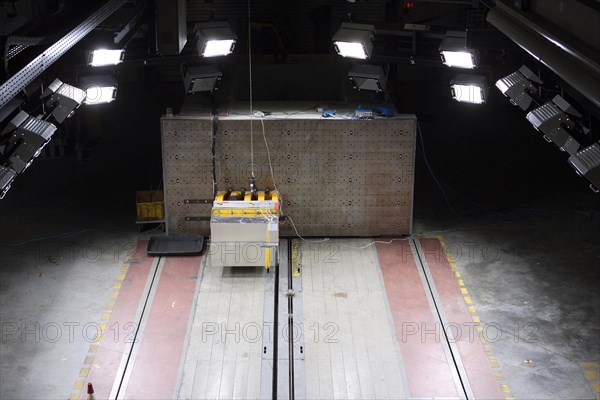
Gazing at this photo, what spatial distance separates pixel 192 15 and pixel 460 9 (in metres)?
6.67

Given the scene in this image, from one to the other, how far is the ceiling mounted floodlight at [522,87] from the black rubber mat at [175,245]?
5049 mm

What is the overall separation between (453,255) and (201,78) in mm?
4521

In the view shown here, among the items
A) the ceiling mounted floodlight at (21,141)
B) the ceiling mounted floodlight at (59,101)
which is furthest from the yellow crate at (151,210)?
the ceiling mounted floodlight at (21,141)

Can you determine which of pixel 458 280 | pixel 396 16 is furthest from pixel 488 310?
pixel 396 16

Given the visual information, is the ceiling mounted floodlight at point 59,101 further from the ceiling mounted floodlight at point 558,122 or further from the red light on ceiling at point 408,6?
the red light on ceiling at point 408,6

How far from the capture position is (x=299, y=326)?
34.9 feet

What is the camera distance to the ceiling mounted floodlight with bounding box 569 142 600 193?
25.9ft

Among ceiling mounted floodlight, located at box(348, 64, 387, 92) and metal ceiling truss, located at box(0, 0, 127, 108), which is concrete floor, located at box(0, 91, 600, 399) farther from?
metal ceiling truss, located at box(0, 0, 127, 108)

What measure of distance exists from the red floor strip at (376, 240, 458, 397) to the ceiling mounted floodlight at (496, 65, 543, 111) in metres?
2.89

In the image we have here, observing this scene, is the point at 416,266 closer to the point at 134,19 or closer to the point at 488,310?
the point at 488,310

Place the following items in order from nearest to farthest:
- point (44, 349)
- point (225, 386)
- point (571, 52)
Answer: point (571, 52) → point (225, 386) → point (44, 349)

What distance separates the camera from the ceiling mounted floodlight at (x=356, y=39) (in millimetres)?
12172

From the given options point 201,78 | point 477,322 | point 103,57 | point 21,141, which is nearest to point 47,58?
point 21,141

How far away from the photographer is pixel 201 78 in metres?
13.0
